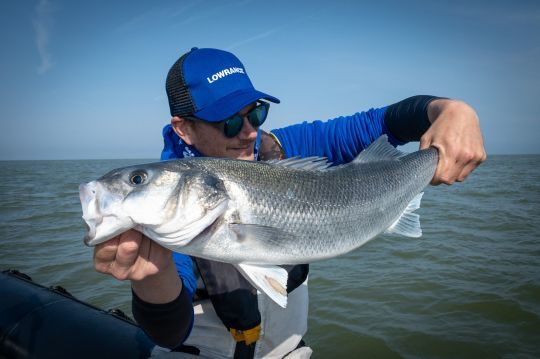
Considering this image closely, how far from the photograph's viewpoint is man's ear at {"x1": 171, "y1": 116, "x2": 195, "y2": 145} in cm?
307

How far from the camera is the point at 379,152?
305 centimetres

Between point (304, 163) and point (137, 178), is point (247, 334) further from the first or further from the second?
point (137, 178)

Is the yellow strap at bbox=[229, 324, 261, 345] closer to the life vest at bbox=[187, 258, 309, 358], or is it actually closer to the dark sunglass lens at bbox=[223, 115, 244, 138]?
the life vest at bbox=[187, 258, 309, 358]

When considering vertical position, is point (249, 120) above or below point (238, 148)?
above

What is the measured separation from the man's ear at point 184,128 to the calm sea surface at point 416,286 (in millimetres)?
3956

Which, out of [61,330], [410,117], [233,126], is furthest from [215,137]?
[61,330]

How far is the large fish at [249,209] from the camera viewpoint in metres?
1.92

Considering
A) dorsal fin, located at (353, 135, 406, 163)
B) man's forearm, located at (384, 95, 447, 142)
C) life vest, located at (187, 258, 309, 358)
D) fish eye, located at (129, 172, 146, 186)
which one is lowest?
life vest, located at (187, 258, 309, 358)

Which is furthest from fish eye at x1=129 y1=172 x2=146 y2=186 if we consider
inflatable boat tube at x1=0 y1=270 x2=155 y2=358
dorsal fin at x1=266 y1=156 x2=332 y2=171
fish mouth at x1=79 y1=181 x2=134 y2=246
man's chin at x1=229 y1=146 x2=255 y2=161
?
inflatable boat tube at x1=0 y1=270 x2=155 y2=358

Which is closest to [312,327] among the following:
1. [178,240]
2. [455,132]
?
[455,132]

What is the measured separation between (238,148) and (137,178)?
122 centimetres

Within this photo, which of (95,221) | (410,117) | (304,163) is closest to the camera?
(95,221)

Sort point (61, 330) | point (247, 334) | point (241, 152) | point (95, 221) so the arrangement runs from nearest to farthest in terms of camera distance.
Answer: point (95, 221) < point (247, 334) < point (241, 152) < point (61, 330)

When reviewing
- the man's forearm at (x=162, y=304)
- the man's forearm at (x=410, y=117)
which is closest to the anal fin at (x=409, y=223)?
the man's forearm at (x=410, y=117)
